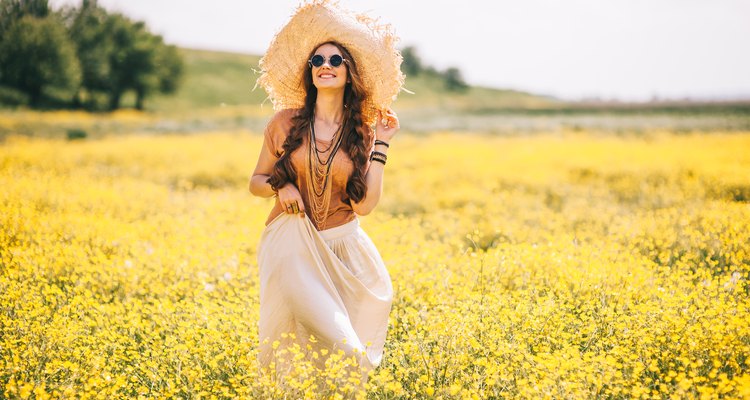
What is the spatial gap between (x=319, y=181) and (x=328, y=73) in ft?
2.13

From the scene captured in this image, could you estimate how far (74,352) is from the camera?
369cm

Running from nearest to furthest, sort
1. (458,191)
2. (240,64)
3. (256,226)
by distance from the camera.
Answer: (256,226) → (458,191) → (240,64)

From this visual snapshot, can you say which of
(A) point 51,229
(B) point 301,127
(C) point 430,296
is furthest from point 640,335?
(A) point 51,229

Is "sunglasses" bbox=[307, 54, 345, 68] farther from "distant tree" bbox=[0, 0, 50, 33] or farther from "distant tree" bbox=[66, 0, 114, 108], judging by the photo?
"distant tree" bbox=[66, 0, 114, 108]

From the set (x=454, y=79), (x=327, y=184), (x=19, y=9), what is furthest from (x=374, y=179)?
(x=454, y=79)

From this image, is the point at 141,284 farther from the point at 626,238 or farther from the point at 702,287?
the point at 626,238

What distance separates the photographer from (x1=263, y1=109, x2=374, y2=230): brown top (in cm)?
352

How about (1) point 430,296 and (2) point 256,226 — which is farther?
(2) point 256,226

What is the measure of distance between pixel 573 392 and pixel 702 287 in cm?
199

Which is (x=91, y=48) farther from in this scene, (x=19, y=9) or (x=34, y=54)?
(x=19, y=9)

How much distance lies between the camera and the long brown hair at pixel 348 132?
349cm

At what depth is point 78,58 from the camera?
3734 centimetres

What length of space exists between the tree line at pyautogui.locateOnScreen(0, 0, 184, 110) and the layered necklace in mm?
11102

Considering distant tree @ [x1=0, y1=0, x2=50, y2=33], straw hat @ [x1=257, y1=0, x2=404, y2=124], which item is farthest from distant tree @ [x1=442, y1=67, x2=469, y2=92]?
straw hat @ [x1=257, y1=0, x2=404, y2=124]
